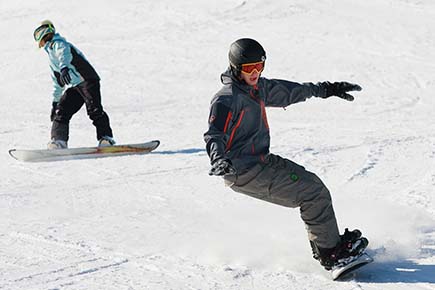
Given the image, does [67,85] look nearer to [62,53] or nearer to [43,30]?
[62,53]

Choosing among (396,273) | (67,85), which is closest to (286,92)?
(396,273)

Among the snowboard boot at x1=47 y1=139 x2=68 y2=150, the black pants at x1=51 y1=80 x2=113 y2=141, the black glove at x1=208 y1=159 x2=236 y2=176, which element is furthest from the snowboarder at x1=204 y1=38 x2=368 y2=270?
the snowboard boot at x1=47 y1=139 x2=68 y2=150

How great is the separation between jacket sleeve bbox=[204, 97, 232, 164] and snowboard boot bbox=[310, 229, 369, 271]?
935mm

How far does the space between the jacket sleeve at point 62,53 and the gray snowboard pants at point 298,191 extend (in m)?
4.41

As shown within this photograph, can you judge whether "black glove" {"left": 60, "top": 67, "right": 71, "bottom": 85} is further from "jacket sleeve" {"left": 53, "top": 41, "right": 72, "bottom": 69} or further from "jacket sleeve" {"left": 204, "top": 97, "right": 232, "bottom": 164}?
"jacket sleeve" {"left": 204, "top": 97, "right": 232, "bottom": 164}

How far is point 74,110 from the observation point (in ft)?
31.2

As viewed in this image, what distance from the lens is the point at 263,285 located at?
487 centimetres

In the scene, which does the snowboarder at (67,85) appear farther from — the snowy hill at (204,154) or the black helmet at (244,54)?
the black helmet at (244,54)

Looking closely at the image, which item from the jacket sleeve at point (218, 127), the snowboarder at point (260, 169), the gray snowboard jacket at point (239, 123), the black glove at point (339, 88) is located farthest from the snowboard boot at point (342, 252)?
the black glove at point (339, 88)

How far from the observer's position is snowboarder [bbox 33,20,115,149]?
9023mm

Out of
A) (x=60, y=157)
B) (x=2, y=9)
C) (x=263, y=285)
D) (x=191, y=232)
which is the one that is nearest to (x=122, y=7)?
(x=2, y=9)

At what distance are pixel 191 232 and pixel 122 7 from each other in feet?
42.1

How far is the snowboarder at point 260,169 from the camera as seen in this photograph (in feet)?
16.4

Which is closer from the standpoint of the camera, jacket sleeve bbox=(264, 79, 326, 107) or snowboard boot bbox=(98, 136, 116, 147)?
jacket sleeve bbox=(264, 79, 326, 107)
